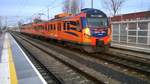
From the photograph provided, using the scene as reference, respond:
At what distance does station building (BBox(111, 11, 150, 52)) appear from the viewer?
22.2 m

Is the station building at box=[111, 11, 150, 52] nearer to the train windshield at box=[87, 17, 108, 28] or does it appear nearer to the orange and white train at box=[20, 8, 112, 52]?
the orange and white train at box=[20, 8, 112, 52]

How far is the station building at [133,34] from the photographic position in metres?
22.2

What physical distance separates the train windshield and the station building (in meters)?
4.10

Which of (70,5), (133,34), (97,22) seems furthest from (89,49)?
(70,5)

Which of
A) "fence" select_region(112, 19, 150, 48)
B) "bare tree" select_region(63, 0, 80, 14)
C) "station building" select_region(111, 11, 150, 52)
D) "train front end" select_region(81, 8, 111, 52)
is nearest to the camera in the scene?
"train front end" select_region(81, 8, 111, 52)

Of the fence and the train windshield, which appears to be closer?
the train windshield

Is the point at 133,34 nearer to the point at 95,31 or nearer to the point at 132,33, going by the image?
the point at 132,33

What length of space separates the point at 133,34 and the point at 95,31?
742 centimetres

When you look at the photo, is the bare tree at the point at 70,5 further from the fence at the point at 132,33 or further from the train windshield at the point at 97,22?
the train windshield at the point at 97,22

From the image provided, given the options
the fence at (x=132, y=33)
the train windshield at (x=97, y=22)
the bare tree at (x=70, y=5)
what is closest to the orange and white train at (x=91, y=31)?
the train windshield at (x=97, y=22)

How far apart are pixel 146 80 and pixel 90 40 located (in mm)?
8488

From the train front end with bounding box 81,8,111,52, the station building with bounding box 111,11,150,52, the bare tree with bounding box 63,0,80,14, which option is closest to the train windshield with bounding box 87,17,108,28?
the train front end with bounding box 81,8,111,52

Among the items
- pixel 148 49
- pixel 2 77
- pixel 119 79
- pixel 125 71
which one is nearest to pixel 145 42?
pixel 148 49

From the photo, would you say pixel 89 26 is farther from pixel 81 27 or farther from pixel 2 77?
pixel 2 77
